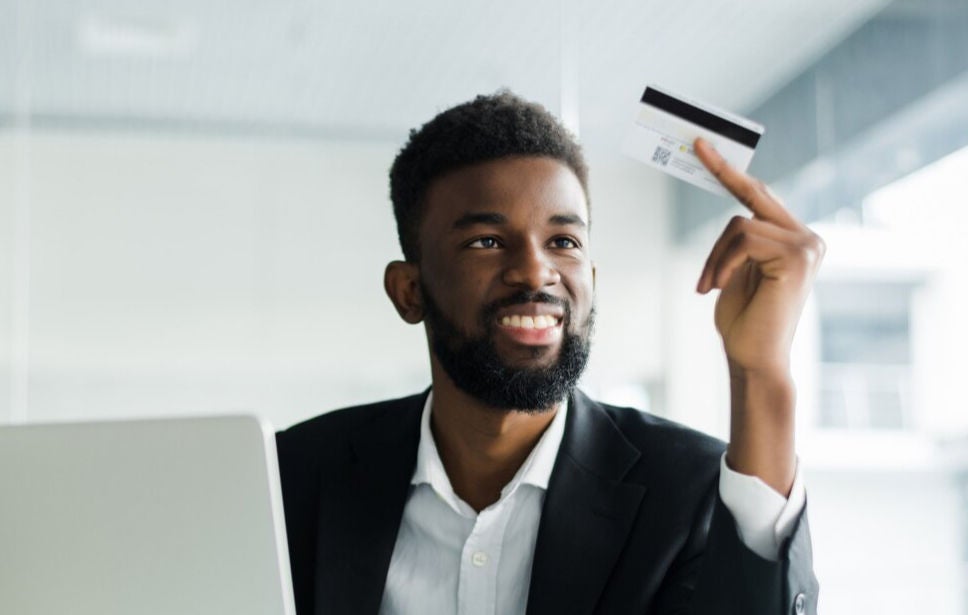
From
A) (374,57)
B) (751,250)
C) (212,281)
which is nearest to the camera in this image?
(751,250)

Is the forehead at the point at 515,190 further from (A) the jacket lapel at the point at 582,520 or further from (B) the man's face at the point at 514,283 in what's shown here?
(A) the jacket lapel at the point at 582,520

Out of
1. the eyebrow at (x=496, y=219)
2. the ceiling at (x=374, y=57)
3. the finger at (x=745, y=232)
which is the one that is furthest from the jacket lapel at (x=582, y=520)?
the ceiling at (x=374, y=57)

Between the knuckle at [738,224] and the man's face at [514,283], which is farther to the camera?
the man's face at [514,283]

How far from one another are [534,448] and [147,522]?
2.32ft

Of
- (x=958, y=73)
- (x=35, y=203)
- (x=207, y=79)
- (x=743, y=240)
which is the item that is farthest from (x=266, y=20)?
(x=743, y=240)

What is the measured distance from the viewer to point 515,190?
1.57 m

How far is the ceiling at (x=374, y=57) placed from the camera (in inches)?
122

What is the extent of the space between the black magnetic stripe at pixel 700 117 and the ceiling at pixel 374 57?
6.41 ft

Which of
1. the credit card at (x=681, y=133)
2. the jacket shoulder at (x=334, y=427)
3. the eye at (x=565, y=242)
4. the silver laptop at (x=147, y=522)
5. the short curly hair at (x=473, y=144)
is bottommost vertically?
the silver laptop at (x=147, y=522)

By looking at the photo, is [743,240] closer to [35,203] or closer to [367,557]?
[367,557]

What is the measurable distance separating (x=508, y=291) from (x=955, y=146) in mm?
1688

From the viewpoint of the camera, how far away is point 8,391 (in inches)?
117

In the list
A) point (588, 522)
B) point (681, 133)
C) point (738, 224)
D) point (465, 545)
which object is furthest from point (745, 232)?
point (465, 545)

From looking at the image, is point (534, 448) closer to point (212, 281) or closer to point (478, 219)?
point (478, 219)
